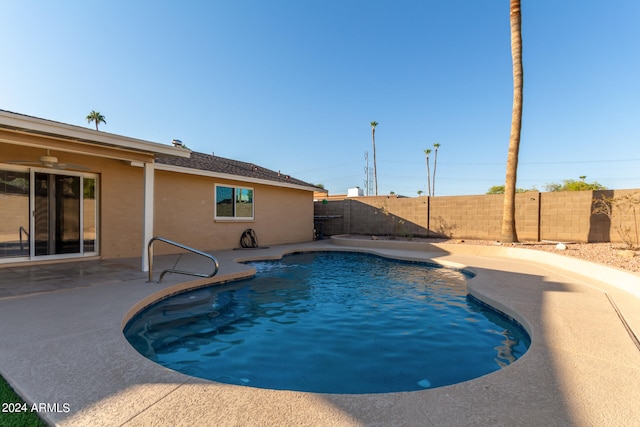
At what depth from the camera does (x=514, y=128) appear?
11.7 m

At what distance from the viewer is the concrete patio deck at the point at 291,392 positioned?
2137 mm

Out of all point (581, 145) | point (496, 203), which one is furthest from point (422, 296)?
point (581, 145)

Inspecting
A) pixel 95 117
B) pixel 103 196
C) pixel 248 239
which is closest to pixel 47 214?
pixel 103 196

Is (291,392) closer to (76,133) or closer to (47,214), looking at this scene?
(76,133)

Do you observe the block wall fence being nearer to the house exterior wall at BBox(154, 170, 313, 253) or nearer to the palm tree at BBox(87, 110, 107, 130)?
the house exterior wall at BBox(154, 170, 313, 253)

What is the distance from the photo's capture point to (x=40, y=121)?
17.0 feet

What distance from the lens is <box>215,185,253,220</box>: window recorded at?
12.1 meters

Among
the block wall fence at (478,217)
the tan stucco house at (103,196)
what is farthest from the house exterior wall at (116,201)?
the block wall fence at (478,217)

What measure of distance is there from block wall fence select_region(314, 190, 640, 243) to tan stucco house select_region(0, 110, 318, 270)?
577 cm

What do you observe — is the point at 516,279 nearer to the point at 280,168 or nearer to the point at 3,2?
the point at 3,2

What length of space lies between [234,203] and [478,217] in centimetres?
1040

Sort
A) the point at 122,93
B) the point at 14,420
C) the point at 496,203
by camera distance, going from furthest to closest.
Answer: the point at 122,93, the point at 496,203, the point at 14,420

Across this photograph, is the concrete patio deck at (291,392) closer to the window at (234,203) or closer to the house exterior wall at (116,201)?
the house exterior wall at (116,201)

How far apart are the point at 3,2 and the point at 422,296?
12332 millimetres
